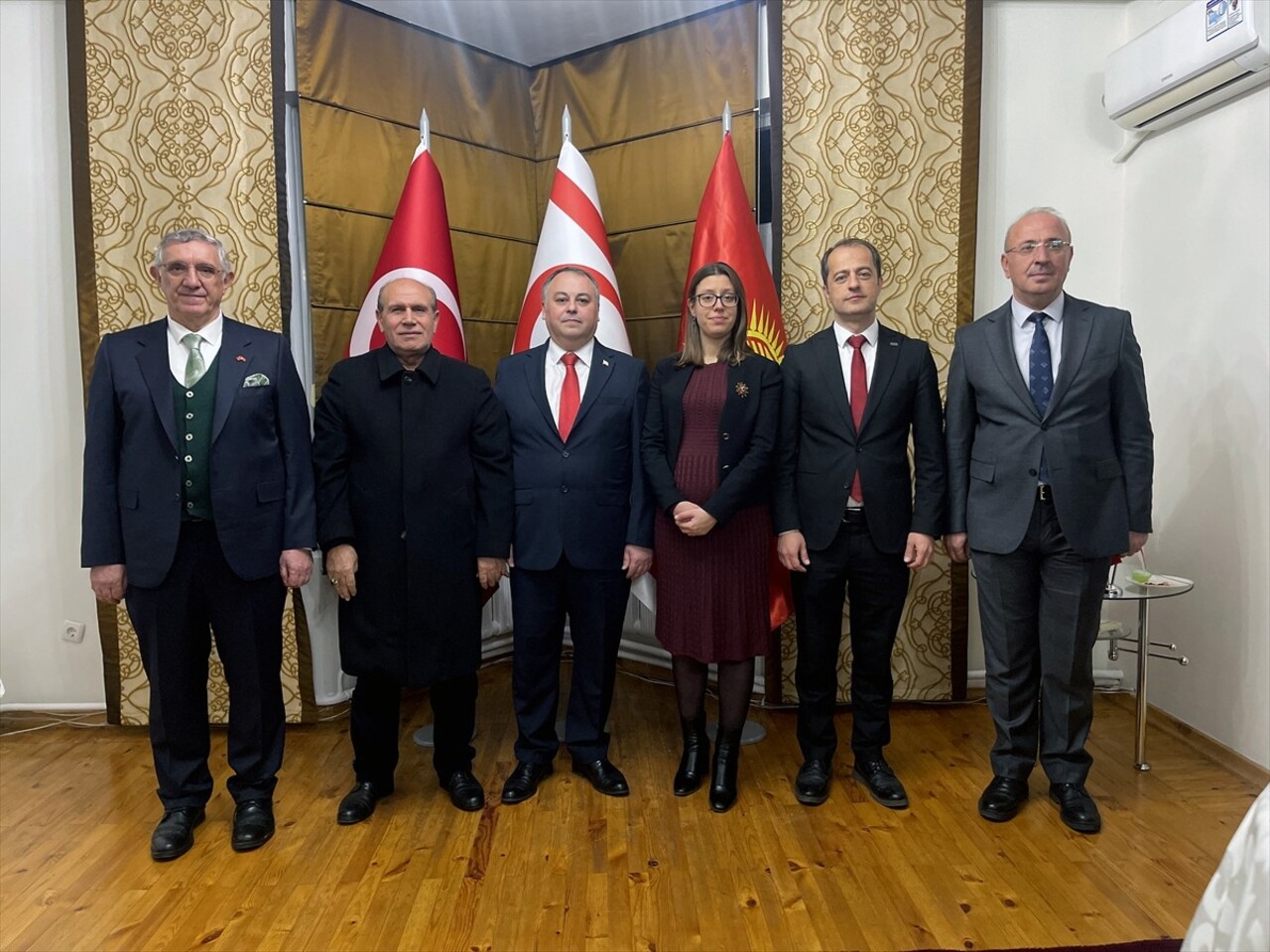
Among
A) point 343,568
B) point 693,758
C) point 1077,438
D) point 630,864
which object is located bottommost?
point 630,864

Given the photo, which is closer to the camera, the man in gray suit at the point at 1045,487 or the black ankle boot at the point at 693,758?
the man in gray suit at the point at 1045,487

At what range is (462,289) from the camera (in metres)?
3.78

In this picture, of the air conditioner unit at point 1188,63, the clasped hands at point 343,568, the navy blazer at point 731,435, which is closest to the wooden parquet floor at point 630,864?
the clasped hands at point 343,568

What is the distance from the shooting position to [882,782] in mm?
2500

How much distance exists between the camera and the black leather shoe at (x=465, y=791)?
2.47 metres

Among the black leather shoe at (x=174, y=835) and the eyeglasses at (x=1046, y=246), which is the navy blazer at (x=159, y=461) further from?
the eyeglasses at (x=1046, y=246)

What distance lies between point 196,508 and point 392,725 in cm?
80

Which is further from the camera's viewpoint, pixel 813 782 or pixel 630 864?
pixel 813 782

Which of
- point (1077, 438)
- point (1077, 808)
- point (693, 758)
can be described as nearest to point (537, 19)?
point (1077, 438)

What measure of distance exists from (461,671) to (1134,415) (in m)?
1.90

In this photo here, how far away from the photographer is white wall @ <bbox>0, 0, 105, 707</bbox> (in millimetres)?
2990

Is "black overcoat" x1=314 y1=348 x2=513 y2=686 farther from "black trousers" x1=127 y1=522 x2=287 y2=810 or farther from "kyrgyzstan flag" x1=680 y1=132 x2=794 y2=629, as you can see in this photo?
"kyrgyzstan flag" x1=680 y1=132 x2=794 y2=629

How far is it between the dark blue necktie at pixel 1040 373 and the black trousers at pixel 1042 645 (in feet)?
0.78

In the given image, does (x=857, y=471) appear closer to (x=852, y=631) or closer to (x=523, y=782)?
(x=852, y=631)
